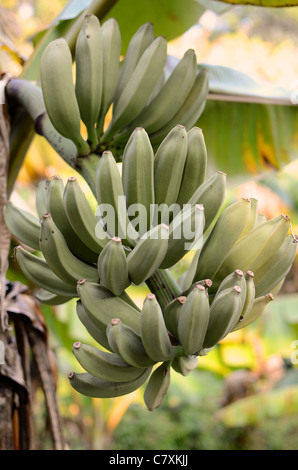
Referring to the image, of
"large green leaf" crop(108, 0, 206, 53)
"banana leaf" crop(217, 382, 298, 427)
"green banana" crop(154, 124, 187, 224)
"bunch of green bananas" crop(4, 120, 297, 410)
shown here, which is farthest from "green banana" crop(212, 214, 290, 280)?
"banana leaf" crop(217, 382, 298, 427)

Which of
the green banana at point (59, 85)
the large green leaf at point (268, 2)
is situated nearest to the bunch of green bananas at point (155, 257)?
the green banana at point (59, 85)

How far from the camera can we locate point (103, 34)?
2.67ft

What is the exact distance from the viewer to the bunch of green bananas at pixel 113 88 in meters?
0.72

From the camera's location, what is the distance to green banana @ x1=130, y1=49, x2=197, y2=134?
0.81 metres

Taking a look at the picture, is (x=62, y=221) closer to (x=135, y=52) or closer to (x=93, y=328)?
(x=93, y=328)

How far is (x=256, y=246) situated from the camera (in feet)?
2.02

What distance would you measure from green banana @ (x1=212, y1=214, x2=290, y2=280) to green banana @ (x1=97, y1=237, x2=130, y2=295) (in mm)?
134

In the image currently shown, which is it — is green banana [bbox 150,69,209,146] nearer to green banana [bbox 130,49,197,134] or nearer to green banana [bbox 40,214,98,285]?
green banana [bbox 130,49,197,134]

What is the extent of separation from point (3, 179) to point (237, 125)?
2.23 ft

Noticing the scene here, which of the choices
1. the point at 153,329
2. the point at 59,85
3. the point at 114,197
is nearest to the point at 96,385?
the point at 153,329

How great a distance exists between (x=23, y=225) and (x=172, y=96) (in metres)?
0.33

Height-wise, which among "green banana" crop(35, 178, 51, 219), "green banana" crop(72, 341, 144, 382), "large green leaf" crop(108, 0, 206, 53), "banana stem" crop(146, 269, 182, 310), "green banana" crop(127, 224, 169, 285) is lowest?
"green banana" crop(72, 341, 144, 382)
